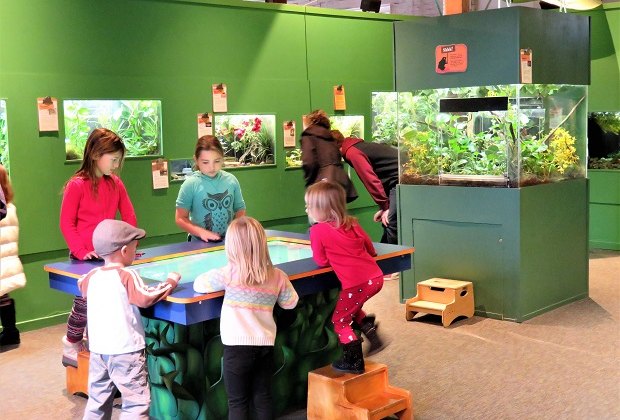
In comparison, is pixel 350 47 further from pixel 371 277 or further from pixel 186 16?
pixel 371 277


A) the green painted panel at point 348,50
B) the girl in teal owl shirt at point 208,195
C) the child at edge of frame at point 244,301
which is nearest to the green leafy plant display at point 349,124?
the green painted panel at point 348,50

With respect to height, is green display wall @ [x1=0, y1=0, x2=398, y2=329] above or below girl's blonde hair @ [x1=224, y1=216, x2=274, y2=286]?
above

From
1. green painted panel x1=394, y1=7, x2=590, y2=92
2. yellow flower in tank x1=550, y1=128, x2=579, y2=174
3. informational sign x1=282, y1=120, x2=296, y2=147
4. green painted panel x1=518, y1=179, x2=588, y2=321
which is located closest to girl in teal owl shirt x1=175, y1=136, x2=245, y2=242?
green painted panel x1=394, y1=7, x2=590, y2=92

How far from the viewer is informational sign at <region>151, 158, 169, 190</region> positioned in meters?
6.88

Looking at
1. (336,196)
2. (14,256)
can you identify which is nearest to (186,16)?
(14,256)

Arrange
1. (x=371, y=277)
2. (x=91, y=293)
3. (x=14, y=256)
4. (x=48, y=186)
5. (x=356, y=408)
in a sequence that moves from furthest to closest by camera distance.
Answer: (x=48, y=186), (x=14, y=256), (x=371, y=277), (x=356, y=408), (x=91, y=293)

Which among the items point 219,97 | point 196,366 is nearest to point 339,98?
point 219,97

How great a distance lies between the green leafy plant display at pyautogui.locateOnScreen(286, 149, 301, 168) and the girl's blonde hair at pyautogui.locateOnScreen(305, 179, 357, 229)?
3786mm

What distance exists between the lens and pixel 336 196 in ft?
13.7

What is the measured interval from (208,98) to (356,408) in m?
3.99

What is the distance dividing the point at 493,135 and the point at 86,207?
3076 mm

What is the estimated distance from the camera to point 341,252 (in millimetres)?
4160

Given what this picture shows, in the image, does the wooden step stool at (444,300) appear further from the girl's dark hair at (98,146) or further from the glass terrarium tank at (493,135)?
the girl's dark hair at (98,146)

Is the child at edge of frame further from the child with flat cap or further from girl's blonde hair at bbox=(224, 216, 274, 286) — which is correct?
the child with flat cap
